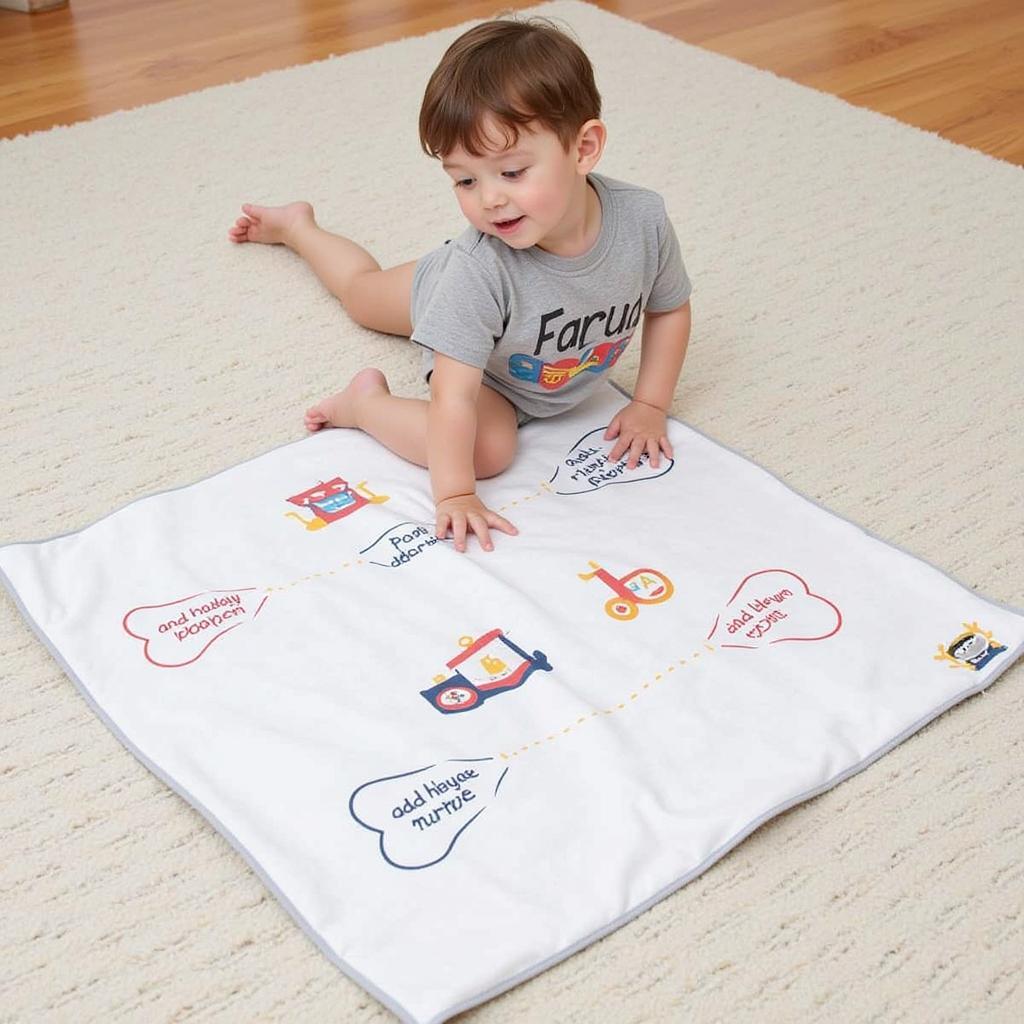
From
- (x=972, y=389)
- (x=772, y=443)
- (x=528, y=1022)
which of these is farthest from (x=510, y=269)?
(x=528, y=1022)

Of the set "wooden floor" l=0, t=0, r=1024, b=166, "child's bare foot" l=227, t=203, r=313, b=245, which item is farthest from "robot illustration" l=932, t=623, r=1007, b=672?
"wooden floor" l=0, t=0, r=1024, b=166

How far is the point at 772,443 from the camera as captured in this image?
1.34m

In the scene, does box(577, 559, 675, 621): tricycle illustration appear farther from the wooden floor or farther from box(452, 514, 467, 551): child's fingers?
the wooden floor

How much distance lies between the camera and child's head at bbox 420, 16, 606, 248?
1.07 meters

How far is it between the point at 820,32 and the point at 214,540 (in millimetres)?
1678

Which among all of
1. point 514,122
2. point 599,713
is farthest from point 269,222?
point 599,713

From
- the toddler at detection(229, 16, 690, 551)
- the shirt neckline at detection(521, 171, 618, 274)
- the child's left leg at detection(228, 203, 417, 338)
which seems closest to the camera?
the toddler at detection(229, 16, 690, 551)

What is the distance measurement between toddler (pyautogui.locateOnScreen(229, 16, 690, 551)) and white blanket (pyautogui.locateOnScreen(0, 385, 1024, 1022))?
0.04m

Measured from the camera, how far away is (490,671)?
1045 mm

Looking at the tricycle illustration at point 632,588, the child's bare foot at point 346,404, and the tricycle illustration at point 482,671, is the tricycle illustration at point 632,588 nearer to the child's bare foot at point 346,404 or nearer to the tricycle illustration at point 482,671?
the tricycle illustration at point 482,671

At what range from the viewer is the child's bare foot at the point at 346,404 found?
1.32 metres

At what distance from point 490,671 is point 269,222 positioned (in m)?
0.82

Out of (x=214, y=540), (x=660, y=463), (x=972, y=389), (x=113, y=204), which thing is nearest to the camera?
(x=214, y=540)

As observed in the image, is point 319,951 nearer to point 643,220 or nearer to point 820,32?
point 643,220
